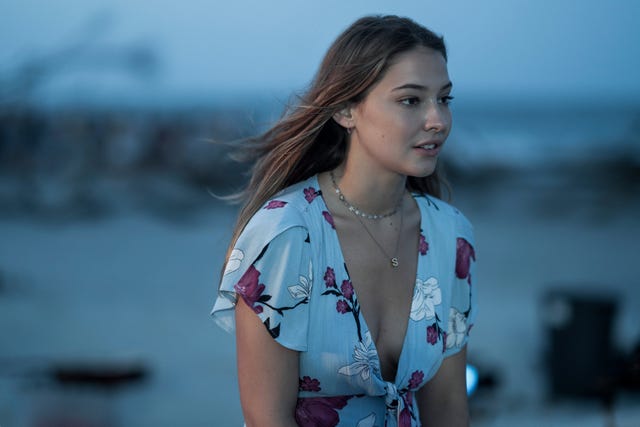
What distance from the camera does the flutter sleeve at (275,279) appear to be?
2.29m

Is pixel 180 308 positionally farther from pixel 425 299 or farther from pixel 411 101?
pixel 411 101

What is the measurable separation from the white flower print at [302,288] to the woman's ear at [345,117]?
0.45m

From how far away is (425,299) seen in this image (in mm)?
2543

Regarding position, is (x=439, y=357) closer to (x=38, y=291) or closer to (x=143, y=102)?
(x=38, y=291)

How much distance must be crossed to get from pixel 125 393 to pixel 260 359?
3.21 m

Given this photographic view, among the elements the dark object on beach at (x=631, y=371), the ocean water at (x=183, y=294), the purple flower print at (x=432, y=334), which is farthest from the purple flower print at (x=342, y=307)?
the dark object on beach at (x=631, y=371)

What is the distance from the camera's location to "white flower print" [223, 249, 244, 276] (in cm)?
236

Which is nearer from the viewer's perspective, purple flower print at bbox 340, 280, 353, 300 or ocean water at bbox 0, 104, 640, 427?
purple flower print at bbox 340, 280, 353, 300

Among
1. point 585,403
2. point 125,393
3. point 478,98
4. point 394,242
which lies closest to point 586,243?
point 585,403

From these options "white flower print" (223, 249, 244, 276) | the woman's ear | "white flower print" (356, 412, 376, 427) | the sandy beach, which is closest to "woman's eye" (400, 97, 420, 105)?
the woman's ear

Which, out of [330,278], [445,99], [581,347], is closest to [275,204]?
[330,278]

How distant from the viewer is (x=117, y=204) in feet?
52.2

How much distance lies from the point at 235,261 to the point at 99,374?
10.1 ft

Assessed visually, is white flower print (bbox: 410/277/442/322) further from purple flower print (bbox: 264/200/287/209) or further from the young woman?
purple flower print (bbox: 264/200/287/209)
